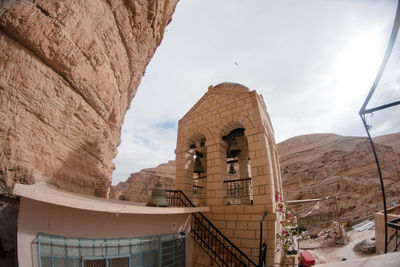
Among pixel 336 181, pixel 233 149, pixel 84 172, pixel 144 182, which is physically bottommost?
pixel 144 182

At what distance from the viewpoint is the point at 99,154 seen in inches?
248

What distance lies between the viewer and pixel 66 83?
4.63 meters

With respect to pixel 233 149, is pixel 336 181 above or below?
below

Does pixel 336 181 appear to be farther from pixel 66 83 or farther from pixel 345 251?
pixel 66 83

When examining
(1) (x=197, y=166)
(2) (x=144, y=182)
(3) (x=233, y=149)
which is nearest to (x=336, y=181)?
(3) (x=233, y=149)

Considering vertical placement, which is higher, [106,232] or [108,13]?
[108,13]

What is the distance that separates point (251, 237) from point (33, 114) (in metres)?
6.06

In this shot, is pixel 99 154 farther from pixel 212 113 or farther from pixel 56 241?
pixel 212 113

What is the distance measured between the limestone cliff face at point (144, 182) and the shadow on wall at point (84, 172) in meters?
19.1

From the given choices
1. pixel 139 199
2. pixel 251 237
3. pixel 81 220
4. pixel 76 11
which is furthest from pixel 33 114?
pixel 139 199

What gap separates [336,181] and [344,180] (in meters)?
0.75

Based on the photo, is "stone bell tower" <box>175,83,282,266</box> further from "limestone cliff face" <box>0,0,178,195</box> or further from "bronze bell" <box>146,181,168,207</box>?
"limestone cliff face" <box>0,0,178,195</box>

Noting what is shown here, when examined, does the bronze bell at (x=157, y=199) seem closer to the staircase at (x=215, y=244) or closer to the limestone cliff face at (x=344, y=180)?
the staircase at (x=215, y=244)

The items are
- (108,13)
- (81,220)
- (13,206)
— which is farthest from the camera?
(108,13)
